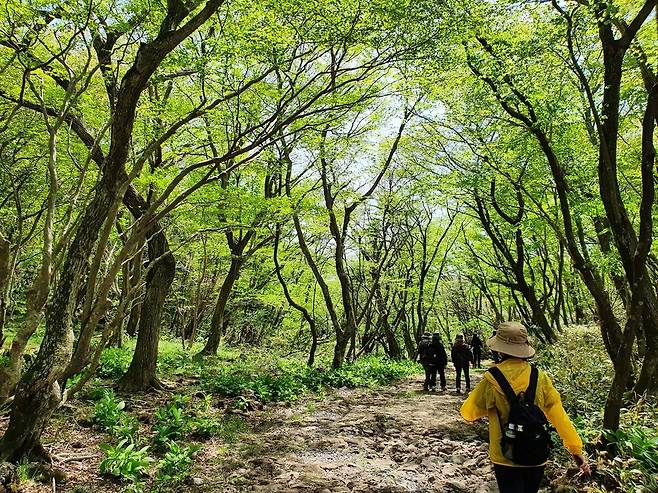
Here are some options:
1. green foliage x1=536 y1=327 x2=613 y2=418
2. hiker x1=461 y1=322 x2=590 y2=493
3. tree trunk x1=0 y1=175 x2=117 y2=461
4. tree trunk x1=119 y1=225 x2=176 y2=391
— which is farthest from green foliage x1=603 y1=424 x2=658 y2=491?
tree trunk x1=119 y1=225 x2=176 y2=391

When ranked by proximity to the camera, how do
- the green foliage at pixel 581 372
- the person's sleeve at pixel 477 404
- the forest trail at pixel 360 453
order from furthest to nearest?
the green foliage at pixel 581 372, the forest trail at pixel 360 453, the person's sleeve at pixel 477 404

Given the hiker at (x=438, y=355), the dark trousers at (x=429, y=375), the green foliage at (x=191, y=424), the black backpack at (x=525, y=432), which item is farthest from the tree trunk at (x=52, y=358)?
the dark trousers at (x=429, y=375)

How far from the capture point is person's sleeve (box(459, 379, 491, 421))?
12.3 ft

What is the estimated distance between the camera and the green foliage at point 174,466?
18.6ft

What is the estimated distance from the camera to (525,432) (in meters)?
3.48

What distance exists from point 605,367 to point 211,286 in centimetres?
1533

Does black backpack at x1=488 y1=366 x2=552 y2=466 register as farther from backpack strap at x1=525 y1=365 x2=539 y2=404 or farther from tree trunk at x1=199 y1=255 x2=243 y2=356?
tree trunk at x1=199 y1=255 x2=243 y2=356

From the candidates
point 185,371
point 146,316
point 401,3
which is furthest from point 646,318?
point 185,371

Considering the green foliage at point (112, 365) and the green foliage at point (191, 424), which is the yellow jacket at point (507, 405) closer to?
the green foliage at point (191, 424)

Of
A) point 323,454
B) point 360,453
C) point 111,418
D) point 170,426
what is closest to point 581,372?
point 360,453

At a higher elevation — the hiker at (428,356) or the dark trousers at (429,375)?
the hiker at (428,356)

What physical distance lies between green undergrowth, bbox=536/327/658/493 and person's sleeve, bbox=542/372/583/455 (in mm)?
1594

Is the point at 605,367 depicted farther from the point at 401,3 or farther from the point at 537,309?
the point at 401,3

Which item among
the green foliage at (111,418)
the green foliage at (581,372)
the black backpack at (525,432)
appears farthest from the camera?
the green foliage at (581,372)
